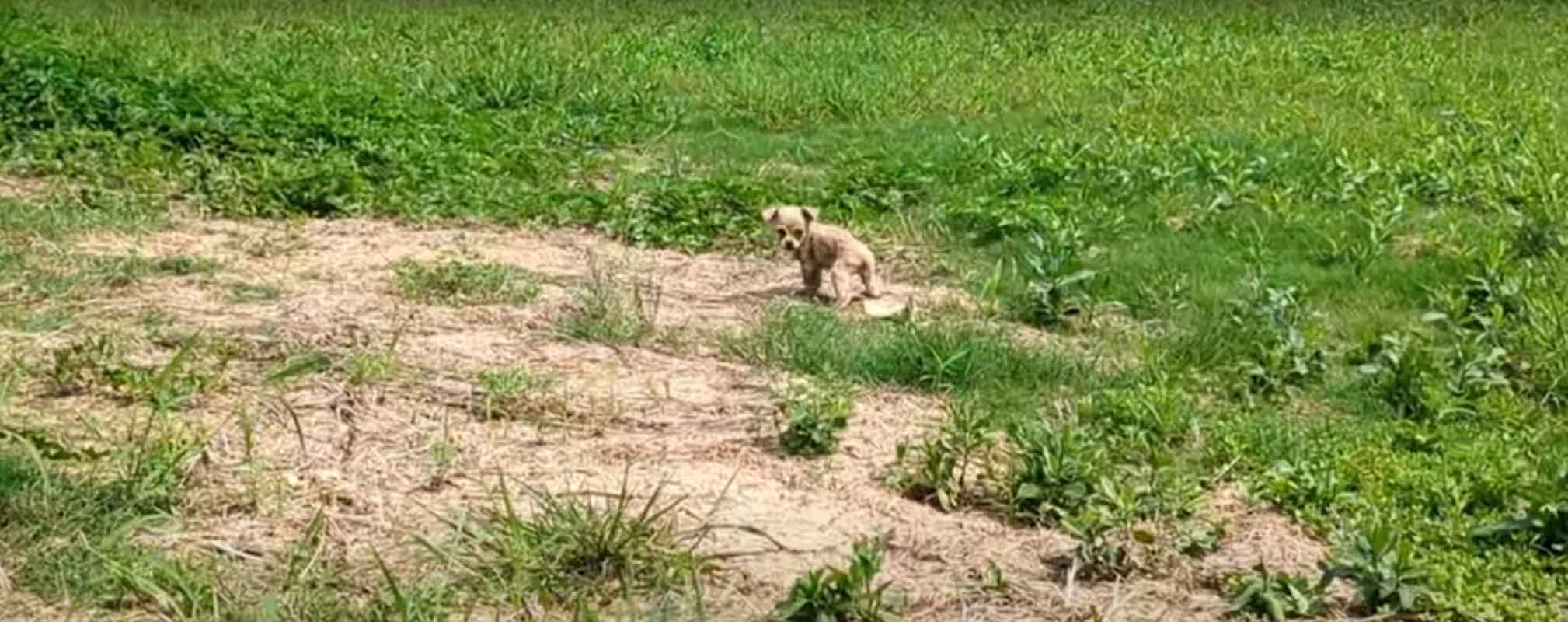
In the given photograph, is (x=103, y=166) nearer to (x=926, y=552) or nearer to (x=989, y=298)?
(x=989, y=298)

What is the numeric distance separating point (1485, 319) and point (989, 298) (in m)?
1.45

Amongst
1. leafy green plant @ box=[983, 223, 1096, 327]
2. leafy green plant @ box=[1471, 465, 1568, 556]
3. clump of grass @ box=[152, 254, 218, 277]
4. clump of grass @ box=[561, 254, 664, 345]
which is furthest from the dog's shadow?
leafy green plant @ box=[1471, 465, 1568, 556]

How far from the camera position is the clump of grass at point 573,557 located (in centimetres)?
434

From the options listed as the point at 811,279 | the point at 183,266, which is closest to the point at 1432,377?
the point at 811,279

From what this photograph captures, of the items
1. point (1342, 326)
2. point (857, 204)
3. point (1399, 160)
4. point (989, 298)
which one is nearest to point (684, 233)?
point (857, 204)

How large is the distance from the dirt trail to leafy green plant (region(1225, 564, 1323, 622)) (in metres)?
0.07

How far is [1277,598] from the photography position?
4355 millimetres

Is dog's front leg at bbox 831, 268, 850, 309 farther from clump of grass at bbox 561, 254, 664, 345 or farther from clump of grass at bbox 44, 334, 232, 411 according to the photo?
clump of grass at bbox 44, 334, 232, 411

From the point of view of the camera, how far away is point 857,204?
26.7 feet

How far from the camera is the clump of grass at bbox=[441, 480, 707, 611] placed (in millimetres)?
4344

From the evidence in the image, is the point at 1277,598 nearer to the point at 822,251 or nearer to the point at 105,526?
the point at 105,526

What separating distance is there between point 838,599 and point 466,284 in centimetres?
289

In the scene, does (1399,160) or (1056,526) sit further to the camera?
(1399,160)

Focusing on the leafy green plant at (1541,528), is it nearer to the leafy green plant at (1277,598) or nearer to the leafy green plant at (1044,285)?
the leafy green plant at (1277,598)
